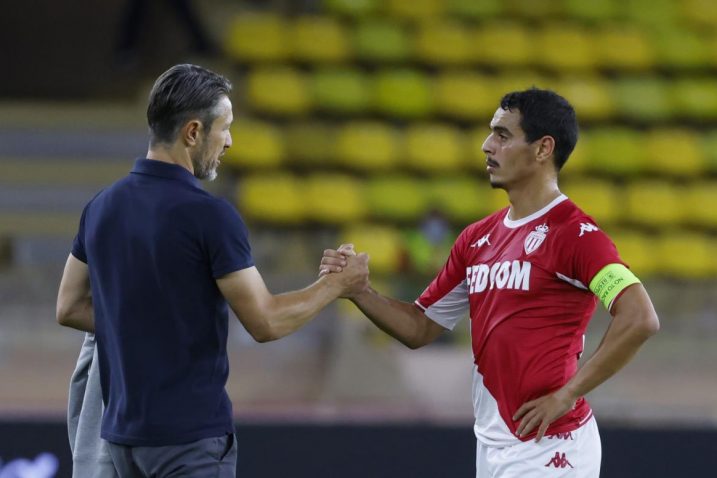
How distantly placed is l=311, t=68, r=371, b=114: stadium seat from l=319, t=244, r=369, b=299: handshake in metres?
7.96

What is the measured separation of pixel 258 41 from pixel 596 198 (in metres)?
3.65

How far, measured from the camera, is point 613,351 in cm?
281

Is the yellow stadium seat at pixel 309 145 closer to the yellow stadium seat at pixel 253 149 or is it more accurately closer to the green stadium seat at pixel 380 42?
the yellow stadium seat at pixel 253 149

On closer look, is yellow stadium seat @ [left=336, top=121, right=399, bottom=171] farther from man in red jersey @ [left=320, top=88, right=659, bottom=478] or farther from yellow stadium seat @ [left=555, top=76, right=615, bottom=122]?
man in red jersey @ [left=320, top=88, right=659, bottom=478]

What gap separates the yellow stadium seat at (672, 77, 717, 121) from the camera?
11.9 m

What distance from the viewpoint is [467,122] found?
38.1 ft

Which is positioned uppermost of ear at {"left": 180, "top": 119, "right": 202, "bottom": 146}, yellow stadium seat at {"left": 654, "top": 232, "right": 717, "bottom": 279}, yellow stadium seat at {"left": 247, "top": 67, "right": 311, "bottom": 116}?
yellow stadium seat at {"left": 247, "top": 67, "right": 311, "bottom": 116}

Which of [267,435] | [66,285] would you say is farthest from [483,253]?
[267,435]

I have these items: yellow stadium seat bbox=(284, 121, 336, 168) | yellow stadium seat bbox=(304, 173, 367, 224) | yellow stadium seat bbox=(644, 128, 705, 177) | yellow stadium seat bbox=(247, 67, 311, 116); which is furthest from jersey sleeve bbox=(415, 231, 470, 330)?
Answer: yellow stadium seat bbox=(644, 128, 705, 177)

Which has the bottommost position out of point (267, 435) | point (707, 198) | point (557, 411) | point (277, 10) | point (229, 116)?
point (267, 435)

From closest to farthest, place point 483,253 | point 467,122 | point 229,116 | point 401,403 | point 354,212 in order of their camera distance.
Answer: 1. point 229,116
2. point 483,253
3. point 401,403
4. point 354,212
5. point 467,122

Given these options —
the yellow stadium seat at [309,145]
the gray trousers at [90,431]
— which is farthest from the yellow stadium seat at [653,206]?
the gray trousers at [90,431]

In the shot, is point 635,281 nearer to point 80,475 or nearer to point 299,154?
point 80,475

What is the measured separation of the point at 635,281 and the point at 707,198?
8.83 metres
